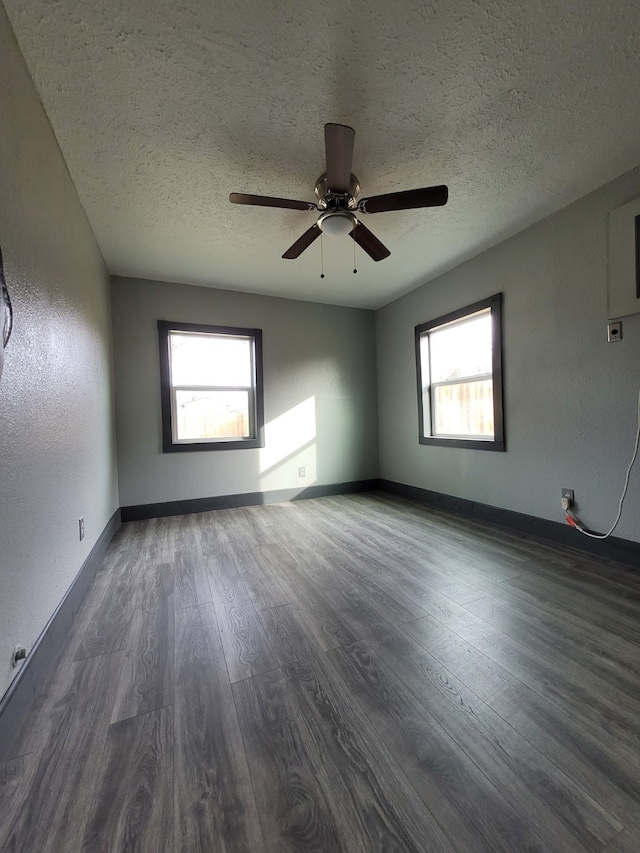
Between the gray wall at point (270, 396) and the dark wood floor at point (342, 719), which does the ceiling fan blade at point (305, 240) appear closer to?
the gray wall at point (270, 396)

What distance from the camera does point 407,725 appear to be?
1050 mm

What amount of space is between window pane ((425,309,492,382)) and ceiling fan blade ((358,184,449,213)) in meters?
1.58

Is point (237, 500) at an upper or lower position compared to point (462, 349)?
lower

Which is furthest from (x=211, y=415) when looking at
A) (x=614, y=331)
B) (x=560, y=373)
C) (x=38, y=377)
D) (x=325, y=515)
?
(x=614, y=331)

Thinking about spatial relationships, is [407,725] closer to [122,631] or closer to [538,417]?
[122,631]

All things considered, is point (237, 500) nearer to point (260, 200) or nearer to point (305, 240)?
point (305, 240)

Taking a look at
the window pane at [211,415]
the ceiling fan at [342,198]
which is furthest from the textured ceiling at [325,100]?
the window pane at [211,415]

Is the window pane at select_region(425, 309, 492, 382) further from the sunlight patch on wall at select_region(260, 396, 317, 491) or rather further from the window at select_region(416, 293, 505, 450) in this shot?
the sunlight patch on wall at select_region(260, 396, 317, 491)

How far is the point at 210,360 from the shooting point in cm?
373

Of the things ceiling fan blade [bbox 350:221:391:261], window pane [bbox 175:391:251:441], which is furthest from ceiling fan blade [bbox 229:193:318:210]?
window pane [bbox 175:391:251:441]

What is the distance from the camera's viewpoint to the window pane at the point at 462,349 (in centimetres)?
310

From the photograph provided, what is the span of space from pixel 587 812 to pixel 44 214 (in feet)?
9.28

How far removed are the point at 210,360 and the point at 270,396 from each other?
2.61ft

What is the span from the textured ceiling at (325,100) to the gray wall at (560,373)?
1.02 feet
